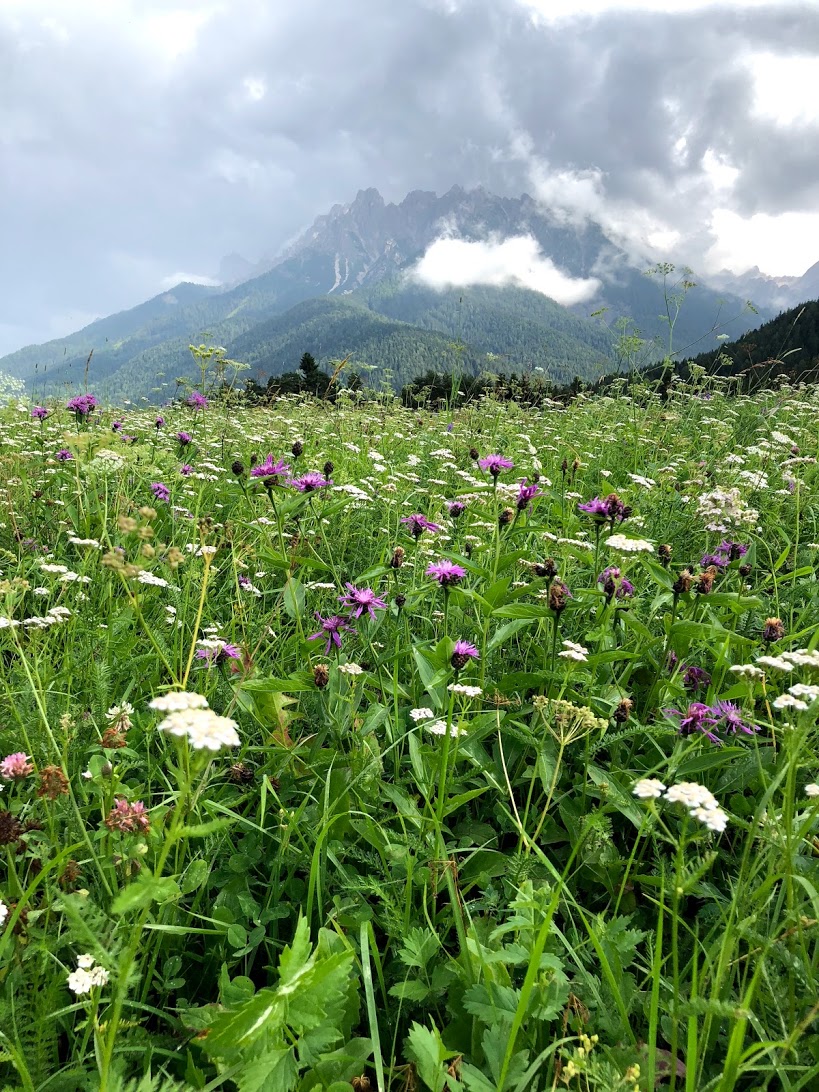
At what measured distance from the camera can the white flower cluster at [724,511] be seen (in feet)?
9.92

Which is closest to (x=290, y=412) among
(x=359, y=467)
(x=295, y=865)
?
A: (x=359, y=467)

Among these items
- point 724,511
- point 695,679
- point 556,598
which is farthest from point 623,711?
point 724,511

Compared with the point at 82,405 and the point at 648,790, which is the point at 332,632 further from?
the point at 82,405

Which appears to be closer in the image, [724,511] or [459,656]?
[459,656]

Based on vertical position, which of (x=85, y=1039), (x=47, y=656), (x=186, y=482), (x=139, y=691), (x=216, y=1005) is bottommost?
(x=216, y=1005)

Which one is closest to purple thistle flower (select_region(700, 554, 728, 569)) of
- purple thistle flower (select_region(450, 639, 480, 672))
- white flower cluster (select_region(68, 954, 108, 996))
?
purple thistle flower (select_region(450, 639, 480, 672))

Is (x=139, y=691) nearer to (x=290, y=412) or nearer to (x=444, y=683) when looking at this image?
(x=444, y=683)

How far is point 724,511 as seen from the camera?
3.11 metres

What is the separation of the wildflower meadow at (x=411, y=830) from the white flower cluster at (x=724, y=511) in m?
0.04

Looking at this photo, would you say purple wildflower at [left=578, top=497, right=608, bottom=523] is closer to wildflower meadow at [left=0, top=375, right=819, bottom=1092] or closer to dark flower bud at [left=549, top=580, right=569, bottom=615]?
wildflower meadow at [left=0, top=375, right=819, bottom=1092]

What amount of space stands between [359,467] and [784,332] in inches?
1257

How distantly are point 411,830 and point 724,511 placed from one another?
2325 mm

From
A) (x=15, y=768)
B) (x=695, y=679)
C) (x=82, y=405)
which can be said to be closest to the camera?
(x=15, y=768)

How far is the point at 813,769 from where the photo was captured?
2.09m
